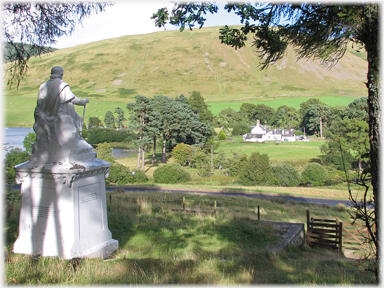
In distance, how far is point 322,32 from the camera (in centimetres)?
471

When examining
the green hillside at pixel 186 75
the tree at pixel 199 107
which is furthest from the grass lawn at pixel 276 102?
the tree at pixel 199 107

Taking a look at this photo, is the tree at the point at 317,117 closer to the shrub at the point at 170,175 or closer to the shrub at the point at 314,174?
the shrub at the point at 314,174

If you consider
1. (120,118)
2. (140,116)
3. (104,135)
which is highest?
(120,118)

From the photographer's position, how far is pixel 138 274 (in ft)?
15.6

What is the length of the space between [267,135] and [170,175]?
190 ft

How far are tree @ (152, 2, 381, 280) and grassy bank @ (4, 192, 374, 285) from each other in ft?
7.33

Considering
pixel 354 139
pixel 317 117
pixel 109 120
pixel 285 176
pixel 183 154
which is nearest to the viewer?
pixel 354 139

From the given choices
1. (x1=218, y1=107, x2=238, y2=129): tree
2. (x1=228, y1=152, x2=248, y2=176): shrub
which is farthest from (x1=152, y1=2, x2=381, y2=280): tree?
(x1=218, y1=107, x2=238, y2=129): tree

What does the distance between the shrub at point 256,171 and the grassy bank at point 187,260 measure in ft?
111

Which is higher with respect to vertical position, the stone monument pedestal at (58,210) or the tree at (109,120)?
the tree at (109,120)

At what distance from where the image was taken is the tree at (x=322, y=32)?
372 centimetres

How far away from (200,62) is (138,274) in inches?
6492

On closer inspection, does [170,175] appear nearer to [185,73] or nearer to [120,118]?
[120,118]

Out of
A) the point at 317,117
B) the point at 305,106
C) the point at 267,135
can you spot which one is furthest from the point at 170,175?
the point at 305,106
